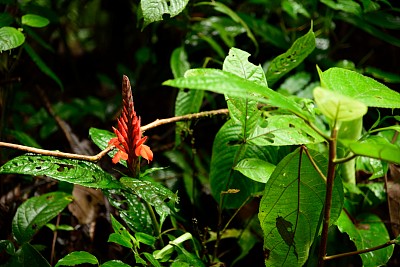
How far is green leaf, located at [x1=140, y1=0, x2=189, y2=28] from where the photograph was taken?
102 centimetres

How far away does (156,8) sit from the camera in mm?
1033

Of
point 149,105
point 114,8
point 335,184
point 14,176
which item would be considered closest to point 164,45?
point 149,105

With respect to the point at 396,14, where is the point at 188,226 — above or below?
below

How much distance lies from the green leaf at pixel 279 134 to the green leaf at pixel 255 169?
0.22 feet

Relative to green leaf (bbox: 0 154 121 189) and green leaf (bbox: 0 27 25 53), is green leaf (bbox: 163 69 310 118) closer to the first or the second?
green leaf (bbox: 0 154 121 189)

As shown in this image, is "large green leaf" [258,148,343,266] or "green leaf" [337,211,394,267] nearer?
"large green leaf" [258,148,343,266]

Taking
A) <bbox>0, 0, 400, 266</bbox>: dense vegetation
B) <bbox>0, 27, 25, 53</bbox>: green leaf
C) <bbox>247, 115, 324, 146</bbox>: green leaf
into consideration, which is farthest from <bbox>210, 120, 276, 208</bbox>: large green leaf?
<bbox>0, 27, 25, 53</bbox>: green leaf

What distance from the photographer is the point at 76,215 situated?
133cm

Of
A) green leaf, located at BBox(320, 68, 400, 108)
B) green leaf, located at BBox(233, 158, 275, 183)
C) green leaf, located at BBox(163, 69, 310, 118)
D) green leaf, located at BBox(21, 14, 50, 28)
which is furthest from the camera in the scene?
green leaf, located at BBox(21, 14, 50, 28)

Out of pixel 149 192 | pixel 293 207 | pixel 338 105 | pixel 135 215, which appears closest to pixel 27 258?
pixel 135 215

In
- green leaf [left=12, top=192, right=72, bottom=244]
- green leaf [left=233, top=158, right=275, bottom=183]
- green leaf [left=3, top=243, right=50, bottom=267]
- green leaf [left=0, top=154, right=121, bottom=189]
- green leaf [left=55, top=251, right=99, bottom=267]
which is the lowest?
green leaf [left=3, top=243, right=50, bottom=267]

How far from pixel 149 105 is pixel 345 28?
1111mm

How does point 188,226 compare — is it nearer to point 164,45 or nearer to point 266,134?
point 266,134

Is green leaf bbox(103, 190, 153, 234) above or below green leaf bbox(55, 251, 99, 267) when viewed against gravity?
below
